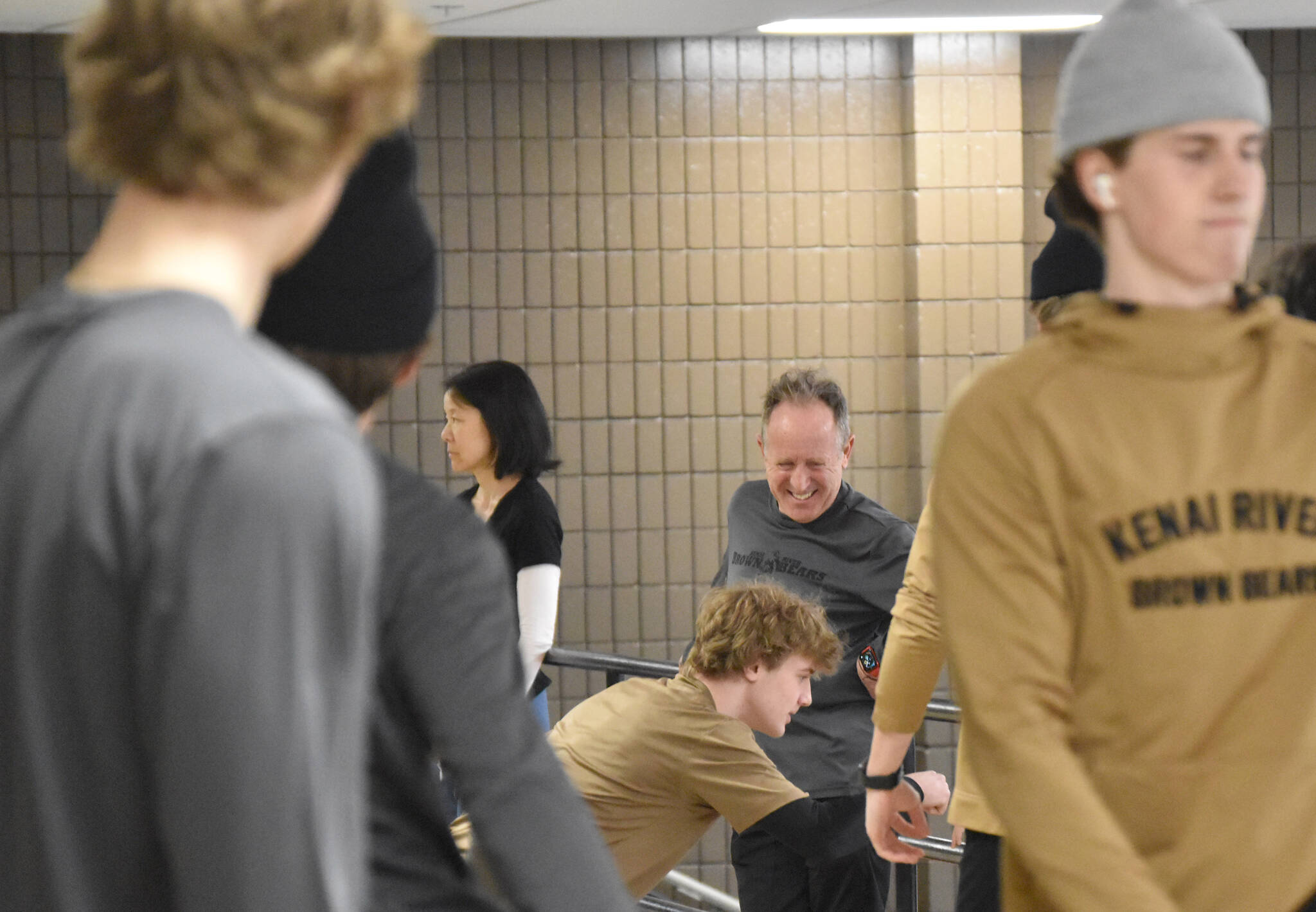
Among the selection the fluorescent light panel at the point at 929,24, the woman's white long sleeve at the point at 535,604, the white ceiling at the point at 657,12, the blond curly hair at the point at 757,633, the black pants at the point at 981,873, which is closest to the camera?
the black pants at the point at 981,873

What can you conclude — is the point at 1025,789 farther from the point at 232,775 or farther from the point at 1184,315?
the point at 232,775

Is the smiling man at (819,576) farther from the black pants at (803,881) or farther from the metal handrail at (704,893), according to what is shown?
the metal handrail at (704,893)

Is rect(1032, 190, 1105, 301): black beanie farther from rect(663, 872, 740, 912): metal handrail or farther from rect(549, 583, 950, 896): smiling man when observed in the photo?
rect(663, 872, 740, 912): metal handrail

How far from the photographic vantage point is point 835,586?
3.10 m

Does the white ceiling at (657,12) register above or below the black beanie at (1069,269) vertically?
above

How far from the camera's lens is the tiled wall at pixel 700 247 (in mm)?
4895

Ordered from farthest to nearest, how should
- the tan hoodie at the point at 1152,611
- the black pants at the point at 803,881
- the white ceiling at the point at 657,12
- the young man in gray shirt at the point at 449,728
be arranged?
the white ceiling at the point at 657,12, the black pants at the point at 803,881, the tan hoodie at the point at 1152,611, the young man in gray shirt at the point at 449,728

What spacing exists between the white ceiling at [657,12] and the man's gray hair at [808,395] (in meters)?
1.52

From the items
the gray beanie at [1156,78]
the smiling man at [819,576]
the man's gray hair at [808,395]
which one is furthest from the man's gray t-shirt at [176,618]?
the man's gray hair at [808,395]

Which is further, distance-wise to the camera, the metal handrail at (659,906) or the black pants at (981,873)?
the metal handrail at (659,906)

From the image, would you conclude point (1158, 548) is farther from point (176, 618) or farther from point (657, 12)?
point (657, 12)

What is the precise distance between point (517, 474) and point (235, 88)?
295cm

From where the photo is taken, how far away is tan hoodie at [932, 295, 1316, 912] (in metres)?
1.23

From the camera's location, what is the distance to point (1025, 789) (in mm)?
1225
